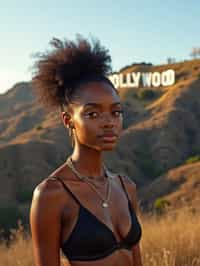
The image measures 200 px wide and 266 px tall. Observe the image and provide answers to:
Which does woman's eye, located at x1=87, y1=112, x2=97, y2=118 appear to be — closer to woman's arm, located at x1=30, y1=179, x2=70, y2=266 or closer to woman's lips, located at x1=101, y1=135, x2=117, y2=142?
woman's lips, located at x1=101, y1=135, x2=117, y2=142

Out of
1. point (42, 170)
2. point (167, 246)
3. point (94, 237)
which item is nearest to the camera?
point (94, 237)

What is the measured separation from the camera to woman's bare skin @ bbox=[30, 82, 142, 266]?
6.82 ft

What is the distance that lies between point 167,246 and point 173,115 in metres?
37.7

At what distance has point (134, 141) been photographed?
127 feet

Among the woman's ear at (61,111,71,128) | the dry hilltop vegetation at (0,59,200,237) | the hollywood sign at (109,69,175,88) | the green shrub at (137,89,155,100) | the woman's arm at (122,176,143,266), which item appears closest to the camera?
the woman's ear at (61,111,71,128)

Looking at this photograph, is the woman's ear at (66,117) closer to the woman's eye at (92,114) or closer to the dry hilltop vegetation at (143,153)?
the woman's eye at (92,114)

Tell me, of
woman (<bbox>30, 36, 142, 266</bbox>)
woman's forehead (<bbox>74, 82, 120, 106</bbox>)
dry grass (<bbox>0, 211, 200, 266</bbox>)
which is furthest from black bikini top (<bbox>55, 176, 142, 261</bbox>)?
dry grass (<bbox>0, 211, 200, 266</bbox>)

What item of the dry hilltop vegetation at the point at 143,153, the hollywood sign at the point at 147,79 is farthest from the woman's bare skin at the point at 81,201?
the hollywood sign at the point at 147,79

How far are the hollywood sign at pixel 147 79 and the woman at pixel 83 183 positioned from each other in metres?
55.7

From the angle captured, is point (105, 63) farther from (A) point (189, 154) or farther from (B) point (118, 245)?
(A) point (189, 154)

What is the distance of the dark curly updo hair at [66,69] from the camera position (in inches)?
91.0

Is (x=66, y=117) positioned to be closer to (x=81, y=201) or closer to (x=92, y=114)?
(x=92, y=114)

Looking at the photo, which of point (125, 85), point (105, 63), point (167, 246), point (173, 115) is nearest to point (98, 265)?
point (105, 63)

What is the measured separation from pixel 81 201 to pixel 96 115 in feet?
1.30
